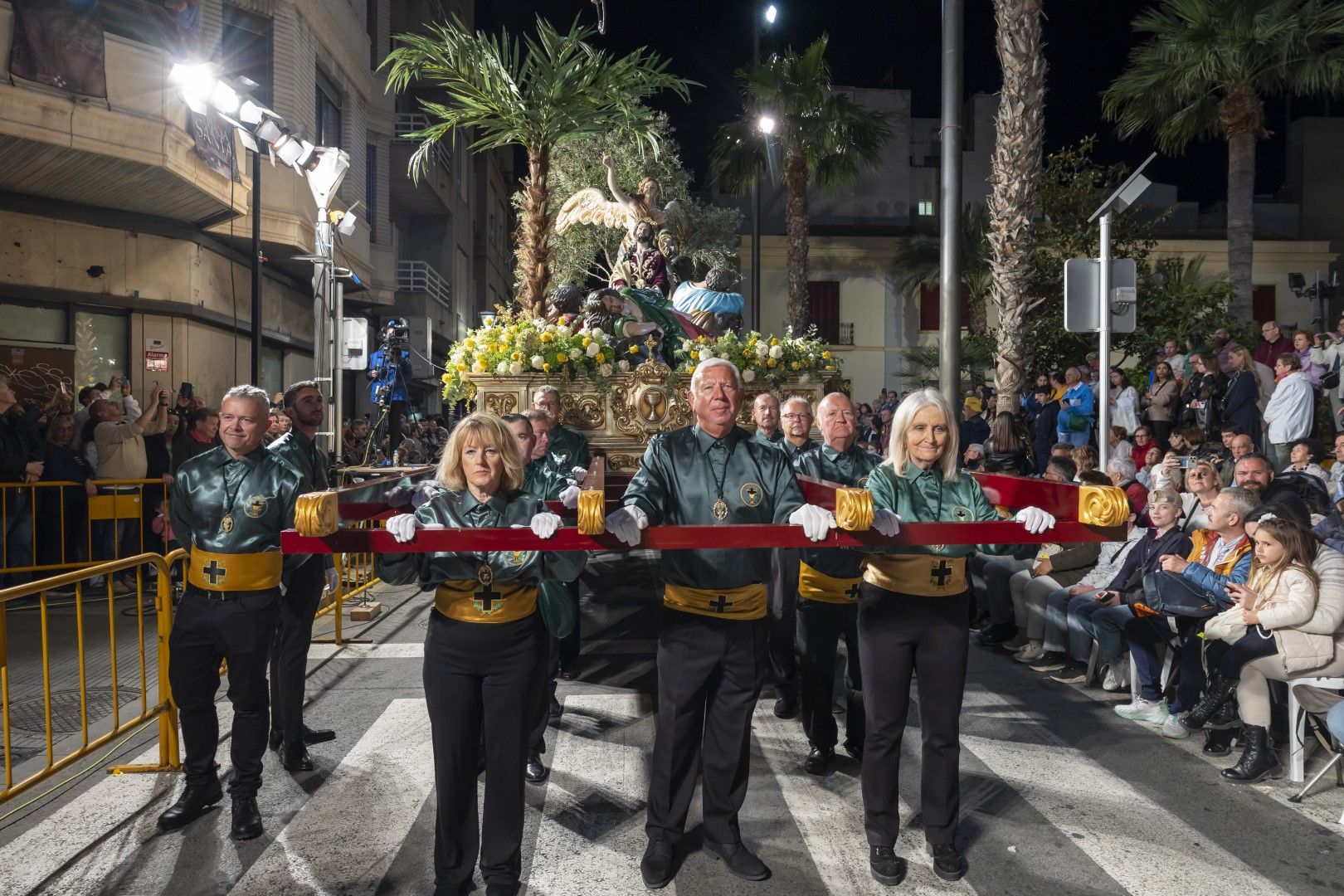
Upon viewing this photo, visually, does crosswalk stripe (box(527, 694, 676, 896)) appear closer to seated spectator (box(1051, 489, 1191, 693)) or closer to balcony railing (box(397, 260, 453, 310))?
seated spectator (box(1051, 489, 1191, 693))

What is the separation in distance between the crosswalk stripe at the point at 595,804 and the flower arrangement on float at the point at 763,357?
10.6 feet

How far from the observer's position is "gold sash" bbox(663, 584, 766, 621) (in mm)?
3949

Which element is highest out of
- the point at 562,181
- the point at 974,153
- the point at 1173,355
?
the point at 974,153

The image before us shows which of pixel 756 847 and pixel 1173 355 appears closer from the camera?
pixel 756 847

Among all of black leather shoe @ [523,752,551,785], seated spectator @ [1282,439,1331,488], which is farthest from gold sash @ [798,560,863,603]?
seated spectator @ [1282,439,1331,488]

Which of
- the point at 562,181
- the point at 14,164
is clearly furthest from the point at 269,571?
the point at 562,181

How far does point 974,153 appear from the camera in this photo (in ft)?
129

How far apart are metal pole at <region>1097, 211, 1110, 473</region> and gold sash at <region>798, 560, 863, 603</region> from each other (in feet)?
13.6

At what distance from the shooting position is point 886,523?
11.4 ft

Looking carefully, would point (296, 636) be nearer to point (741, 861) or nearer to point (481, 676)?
point (481, 676)

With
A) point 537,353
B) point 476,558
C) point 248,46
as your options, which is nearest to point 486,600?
point 476,558

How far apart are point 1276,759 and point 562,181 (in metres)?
24.5

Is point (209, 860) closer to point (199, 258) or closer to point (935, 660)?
point (935, 660)

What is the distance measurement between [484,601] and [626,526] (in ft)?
2.26
